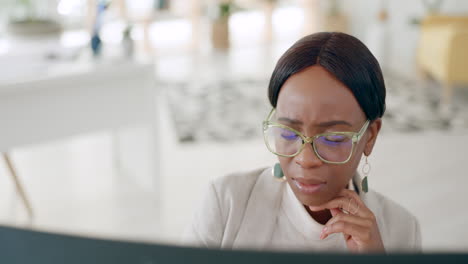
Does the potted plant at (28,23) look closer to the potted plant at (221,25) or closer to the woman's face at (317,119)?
the woman's face at (317,119)

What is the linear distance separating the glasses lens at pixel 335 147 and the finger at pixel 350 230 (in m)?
0.04

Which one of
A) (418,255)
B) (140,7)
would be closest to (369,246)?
(418,255)

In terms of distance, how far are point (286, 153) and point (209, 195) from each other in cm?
8

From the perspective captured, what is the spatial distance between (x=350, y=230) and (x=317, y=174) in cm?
4

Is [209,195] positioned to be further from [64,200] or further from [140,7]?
[140,7]

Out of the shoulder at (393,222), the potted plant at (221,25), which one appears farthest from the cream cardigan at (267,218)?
the potted plant at (221,25)

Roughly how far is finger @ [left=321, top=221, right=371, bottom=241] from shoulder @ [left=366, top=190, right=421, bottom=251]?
0.03 m

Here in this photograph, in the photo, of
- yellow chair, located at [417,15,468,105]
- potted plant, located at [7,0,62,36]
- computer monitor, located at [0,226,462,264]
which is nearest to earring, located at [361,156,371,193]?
computer monitor, located at [0,226,462,264]

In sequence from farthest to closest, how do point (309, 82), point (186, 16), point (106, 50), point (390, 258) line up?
1. point (186, 16)
2. point (106, 50)
3. point (309, 82)
4. point (390, 258)

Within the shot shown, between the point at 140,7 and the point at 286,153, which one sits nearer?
the point at 286,153

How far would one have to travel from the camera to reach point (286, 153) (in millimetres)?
300

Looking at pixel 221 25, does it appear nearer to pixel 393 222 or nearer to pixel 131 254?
pixel 393 222

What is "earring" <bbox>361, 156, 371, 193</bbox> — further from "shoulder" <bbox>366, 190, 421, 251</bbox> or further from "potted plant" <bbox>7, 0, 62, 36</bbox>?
"potted plant" <bbox>7, 0, 62, 36</bbox>

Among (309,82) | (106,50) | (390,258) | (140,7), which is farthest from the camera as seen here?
(140,7)
